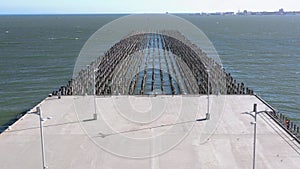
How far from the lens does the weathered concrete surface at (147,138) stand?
23016 mm

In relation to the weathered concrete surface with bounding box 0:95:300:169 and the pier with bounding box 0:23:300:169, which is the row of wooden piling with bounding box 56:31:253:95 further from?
the weathered concrete surface with bounding box 0:95:300:169

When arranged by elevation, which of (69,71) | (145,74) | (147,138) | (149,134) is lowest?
(147,138)

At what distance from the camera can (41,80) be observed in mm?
56781

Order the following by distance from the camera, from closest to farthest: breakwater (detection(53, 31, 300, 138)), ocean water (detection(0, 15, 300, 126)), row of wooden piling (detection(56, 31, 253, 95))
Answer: breakwater (detection(53, 31, 300, 138))
ocean water (detection(0, 15, 300, 126))
row of wooden piling (detection(56, 31, 253, 95))

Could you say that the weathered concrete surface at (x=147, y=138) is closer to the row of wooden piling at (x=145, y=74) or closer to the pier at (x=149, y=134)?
the pier at (x=149, y=134)

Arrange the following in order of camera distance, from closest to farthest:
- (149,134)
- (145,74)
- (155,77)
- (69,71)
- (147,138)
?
(147,138) → (149,134) → (155,77) → (145,74) → (69,71)

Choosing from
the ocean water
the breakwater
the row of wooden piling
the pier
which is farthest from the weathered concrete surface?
the ocean water

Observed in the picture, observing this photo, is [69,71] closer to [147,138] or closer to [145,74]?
[145,74]

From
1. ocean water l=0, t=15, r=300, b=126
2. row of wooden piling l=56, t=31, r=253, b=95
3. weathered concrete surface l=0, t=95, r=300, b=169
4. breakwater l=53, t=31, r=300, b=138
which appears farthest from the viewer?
row of wooden piling l=56, t=31, r=253, b=95

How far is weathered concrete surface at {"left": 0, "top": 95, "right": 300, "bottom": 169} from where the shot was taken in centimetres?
2302

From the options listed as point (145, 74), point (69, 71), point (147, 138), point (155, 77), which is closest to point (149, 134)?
point (147, 138)

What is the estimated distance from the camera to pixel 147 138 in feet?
87.9

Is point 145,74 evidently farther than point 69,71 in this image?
No

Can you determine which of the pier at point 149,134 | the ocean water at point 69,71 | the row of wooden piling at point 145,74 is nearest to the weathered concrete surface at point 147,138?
the pier at point 149,134
